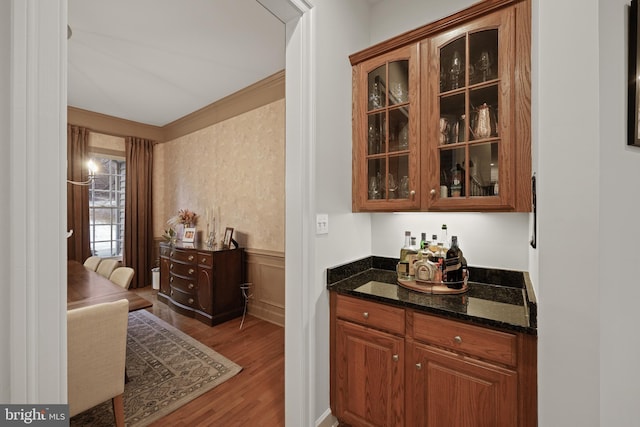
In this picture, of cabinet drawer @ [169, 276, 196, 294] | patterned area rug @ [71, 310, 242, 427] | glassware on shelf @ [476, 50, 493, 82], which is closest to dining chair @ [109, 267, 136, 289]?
patterned area rug @ [71, 310, 242, 427]

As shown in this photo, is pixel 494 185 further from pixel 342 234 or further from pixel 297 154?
pixel 297 154

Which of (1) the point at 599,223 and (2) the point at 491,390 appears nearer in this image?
(1) the point at 599,223

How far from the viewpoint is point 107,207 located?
15.9 feet

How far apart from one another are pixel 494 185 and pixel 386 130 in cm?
73

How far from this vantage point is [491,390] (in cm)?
117

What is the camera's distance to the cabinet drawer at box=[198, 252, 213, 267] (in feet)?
10.6

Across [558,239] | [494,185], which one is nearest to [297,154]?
[494,185]

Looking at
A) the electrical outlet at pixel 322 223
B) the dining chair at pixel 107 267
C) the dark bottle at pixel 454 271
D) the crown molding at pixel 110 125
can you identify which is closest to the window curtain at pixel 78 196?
the crown molding at pixel 110 125

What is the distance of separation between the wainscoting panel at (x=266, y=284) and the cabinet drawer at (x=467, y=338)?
2091mm

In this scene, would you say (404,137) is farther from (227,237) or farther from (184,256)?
(184,256)

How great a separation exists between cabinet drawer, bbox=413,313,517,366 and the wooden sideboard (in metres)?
2.56

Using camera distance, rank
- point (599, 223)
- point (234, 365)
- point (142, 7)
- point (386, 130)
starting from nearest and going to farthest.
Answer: point (599, 223) < point (386, 130) < point (142, 7) < point (234, 365)

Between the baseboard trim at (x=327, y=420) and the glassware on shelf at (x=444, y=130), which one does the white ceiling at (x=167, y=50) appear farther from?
the baseboard trim at (x=327, y=420)

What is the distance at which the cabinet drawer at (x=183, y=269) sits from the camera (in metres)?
3.44
